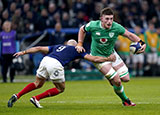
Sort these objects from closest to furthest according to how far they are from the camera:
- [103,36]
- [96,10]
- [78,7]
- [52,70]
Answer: [52,70] < [103,36] < [96,10] < [78,7]

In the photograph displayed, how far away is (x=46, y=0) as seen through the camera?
2412cm

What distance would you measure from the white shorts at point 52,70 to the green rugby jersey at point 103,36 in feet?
4.06

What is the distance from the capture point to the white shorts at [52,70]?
9680 millimetres

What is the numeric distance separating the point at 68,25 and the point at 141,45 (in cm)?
1242

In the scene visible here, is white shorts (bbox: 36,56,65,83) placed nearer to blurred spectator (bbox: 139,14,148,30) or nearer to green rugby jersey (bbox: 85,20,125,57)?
green rugby jersey (bbox: 85,20,125,57)

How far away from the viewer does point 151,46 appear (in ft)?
76.9

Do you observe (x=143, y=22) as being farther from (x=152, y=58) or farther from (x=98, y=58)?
(x=98, y=58)

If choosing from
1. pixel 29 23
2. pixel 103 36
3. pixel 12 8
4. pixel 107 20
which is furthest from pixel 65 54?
pixel 29 23

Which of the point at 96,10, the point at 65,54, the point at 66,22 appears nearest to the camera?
the point at 65,54

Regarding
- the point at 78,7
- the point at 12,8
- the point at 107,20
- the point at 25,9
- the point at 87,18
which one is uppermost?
the point at 107,20

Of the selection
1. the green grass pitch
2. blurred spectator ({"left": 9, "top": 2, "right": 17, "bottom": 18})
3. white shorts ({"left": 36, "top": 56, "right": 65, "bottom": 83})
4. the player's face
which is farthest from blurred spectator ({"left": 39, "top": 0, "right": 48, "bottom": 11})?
white shorts ({"left": 36, "top": 56, "right": 65, "bottom": 83})

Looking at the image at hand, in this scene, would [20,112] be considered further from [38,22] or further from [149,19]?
[149,19]

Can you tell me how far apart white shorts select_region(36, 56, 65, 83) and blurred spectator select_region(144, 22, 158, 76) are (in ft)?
44.6

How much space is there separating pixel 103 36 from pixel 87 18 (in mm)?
12980
